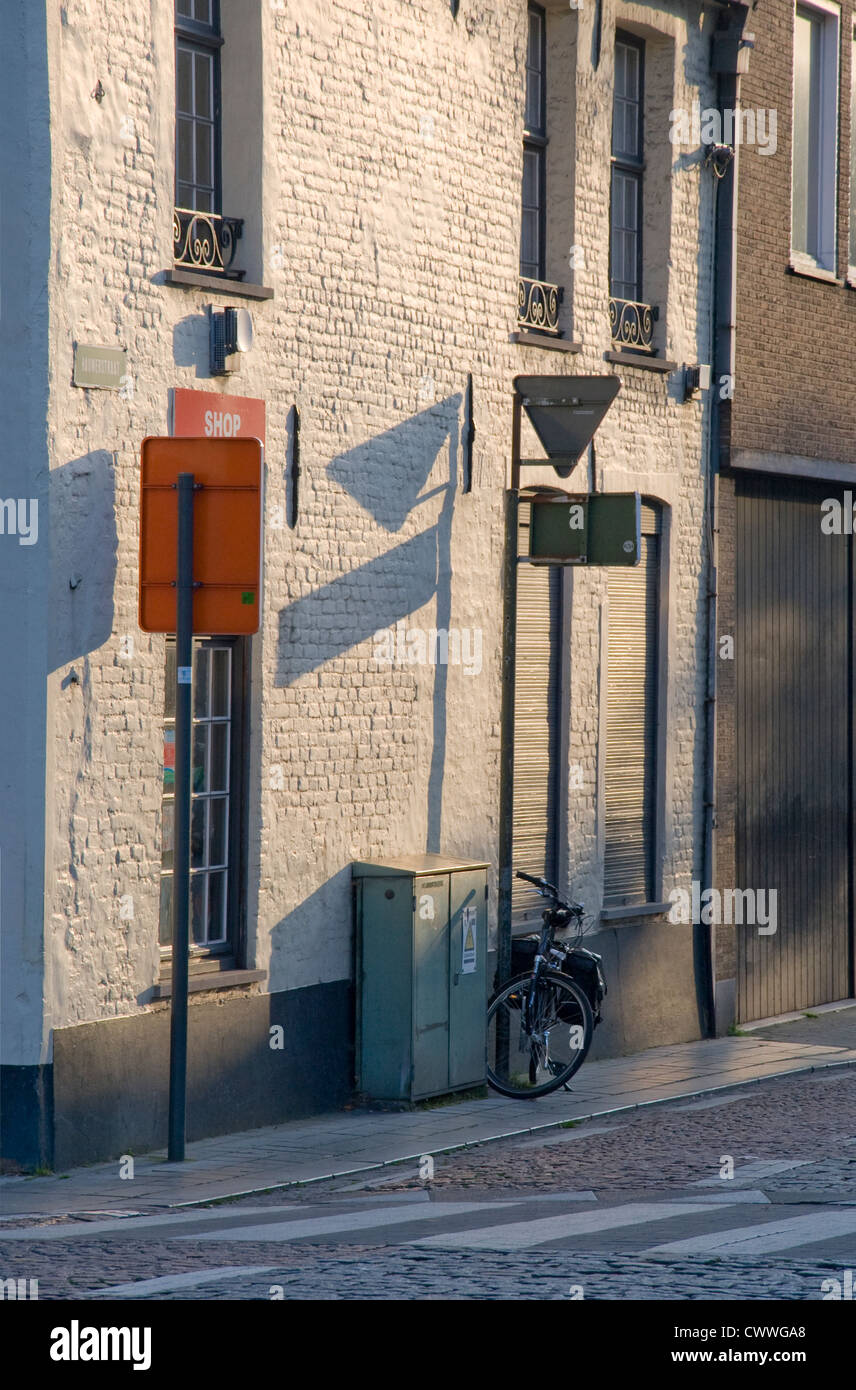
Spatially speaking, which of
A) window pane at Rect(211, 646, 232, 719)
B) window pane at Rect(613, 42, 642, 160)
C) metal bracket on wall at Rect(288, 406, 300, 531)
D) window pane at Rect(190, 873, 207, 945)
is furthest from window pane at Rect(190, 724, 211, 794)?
window pane at Rect(613, 42, 642, 160)

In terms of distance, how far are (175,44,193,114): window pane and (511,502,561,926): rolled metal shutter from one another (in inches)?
147

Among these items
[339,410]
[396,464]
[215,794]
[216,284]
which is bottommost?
[215,794]

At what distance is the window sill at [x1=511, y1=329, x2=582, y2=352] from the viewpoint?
1366 centimetres

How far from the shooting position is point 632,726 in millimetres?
15133

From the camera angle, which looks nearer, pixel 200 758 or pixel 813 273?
pixel 200 758

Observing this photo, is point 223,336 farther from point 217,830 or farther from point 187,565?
point 217,830

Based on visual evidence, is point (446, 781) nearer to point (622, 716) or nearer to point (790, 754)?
point (622, 716)

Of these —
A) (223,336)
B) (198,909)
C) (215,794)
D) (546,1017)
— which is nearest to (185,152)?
(223,336)

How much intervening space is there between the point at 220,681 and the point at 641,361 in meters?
5.04

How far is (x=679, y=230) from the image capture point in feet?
50.5

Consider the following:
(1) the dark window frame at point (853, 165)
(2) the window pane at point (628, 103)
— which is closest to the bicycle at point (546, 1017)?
(2) the window pane at point (628, 103)

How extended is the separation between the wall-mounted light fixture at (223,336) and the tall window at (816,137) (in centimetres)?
758

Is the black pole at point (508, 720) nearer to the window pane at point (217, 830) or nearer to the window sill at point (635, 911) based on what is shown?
the window sill at point (635, 911)
